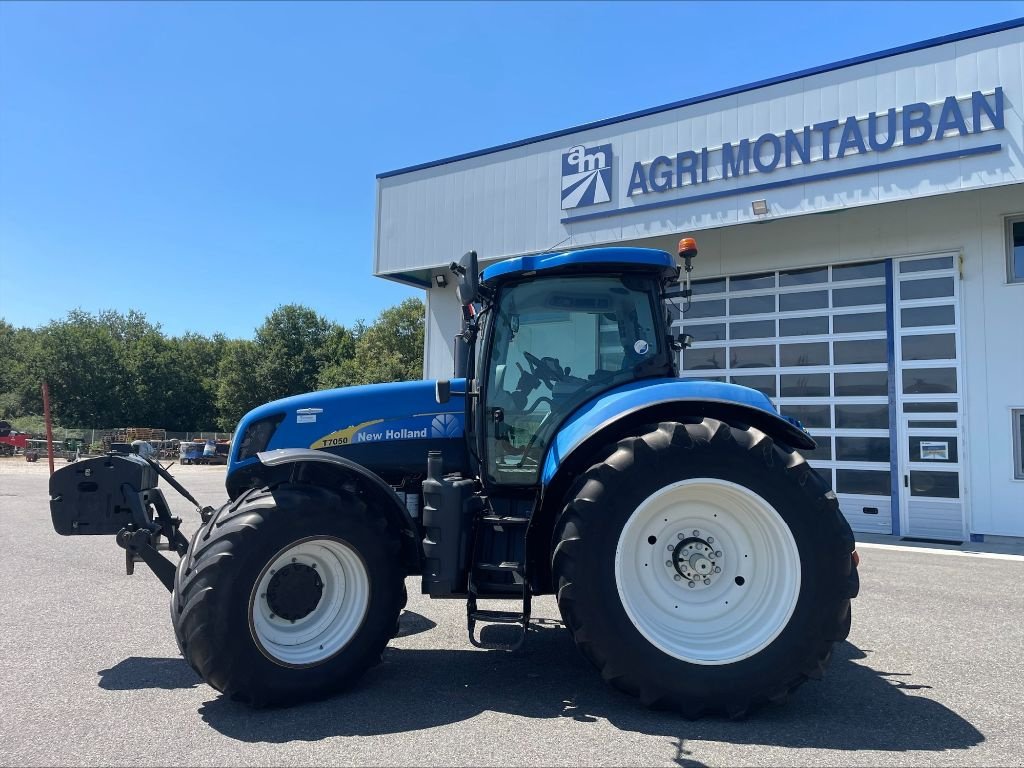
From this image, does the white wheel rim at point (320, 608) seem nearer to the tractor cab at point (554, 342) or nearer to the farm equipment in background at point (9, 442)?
the tractor cab at point (554, 342)

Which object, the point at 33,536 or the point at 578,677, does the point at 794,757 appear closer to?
the point at 578,677

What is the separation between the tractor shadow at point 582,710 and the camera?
321 cm

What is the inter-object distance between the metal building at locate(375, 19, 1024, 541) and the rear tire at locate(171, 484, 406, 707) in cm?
909

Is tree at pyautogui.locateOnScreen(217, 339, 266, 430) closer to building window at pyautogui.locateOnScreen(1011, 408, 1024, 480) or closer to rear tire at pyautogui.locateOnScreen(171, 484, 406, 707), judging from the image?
building window at pyautogui.locateOnScreen(1011, 408, 1024, 480)

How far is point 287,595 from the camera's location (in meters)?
3.64

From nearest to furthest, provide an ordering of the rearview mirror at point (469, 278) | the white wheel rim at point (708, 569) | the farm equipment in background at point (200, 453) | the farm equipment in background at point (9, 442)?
the white wheel rim at point (708, 569)
the rearview mirror at point (469, 278)
the farm equipment in background at point (200, 453)
the farm equipment in background at point (9, 442)

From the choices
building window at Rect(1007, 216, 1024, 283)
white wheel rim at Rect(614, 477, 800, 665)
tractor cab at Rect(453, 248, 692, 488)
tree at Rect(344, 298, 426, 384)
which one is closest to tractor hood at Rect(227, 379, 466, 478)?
tractor cab at Rect(453, 248, 692, 488)

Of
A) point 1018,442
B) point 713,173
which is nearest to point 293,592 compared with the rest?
point 713,173

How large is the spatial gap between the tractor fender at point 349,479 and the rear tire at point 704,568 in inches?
34.8

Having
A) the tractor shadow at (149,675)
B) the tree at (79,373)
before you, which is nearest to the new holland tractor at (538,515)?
the tractor shadow at (149,675)

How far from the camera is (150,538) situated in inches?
163

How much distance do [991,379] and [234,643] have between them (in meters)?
10.6

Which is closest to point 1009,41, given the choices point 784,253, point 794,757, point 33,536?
point 784,253

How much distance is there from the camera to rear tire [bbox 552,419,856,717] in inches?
132
